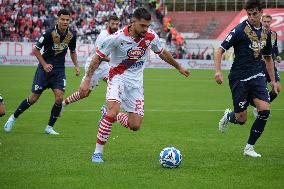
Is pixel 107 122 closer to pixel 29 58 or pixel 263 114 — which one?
pixel 263 114

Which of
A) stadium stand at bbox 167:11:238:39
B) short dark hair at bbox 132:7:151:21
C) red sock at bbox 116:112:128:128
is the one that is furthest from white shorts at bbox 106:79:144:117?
stadium stand at bbox 167:11:238:39

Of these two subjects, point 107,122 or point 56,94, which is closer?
point 107,122

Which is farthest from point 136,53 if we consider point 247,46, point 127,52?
point 247,46

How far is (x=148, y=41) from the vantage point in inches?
389

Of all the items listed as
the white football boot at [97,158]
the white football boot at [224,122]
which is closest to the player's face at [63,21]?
the white football boot at [224,122]

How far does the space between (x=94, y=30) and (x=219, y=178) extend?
39441mm

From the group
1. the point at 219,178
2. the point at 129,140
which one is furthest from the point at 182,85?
the point at 219,178

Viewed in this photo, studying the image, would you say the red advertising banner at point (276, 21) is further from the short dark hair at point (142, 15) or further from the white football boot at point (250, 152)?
the short dark hair at point (142, 15)

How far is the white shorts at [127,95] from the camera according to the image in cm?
980

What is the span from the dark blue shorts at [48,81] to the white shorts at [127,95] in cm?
333

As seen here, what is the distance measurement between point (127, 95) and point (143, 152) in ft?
3.71

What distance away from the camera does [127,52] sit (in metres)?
9.78

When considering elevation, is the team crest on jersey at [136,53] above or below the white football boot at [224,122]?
above

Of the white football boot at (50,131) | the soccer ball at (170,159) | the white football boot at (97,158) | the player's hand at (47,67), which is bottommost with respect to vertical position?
the white football boot at (50,131)
